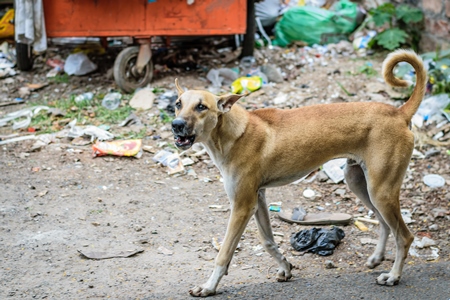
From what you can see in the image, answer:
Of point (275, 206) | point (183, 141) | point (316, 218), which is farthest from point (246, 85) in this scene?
point (183, 141)

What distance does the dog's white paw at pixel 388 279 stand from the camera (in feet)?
15.0

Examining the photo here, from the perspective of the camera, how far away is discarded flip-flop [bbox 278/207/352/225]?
577 cm

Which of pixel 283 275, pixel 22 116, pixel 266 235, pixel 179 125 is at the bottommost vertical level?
pixel 22 116

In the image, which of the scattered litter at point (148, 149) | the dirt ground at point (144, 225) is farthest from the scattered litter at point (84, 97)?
the scattered litter at point (148, 149)

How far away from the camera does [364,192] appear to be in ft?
16.1

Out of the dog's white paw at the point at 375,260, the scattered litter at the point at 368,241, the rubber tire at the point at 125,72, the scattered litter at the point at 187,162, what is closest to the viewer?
the dog's white paw at the point at 375,260

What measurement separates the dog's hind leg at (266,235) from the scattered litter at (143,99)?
3.86 meters

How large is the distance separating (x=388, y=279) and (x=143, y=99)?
471 centimetres

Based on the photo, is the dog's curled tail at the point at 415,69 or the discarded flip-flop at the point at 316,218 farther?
the discarded flip-flop at the point at 316,218

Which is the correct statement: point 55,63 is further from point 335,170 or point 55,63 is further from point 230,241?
point 230,241

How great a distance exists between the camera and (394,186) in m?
4.46

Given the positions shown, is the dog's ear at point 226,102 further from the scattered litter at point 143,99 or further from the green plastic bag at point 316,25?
the green plastic bag at point 316,25

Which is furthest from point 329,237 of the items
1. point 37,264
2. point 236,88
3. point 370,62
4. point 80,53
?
point 80,53

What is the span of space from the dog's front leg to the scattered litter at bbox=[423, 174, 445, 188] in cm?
295
